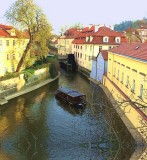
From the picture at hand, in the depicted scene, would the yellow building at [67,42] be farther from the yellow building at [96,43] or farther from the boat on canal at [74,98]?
the boat on canal at [74,98]

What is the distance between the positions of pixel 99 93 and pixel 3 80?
10.6 meters

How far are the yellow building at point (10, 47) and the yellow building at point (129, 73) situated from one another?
1260cm

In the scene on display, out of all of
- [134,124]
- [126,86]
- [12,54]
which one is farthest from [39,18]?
[134,124]

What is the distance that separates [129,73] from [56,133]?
8.10 m

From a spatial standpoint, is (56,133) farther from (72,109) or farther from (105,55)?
(105,55)

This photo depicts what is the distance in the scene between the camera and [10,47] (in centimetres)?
3578

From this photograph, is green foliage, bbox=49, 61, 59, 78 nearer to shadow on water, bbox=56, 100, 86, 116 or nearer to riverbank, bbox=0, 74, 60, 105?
riverbank, bbox=0, 74, 60, 105

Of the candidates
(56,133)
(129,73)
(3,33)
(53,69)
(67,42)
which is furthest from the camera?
(67,42)

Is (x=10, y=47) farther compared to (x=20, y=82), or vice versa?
(x=10, y=47)

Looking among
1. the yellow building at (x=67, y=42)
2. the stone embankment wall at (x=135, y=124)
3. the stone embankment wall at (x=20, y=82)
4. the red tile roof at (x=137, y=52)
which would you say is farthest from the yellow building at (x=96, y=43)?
the red tile roof at (x=137, y=52)

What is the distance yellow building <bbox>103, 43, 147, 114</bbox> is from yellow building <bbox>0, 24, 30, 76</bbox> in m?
12.6

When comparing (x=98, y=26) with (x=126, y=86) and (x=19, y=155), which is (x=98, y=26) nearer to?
(x=126, y=86)

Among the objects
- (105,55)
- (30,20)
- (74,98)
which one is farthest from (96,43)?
(74,98)

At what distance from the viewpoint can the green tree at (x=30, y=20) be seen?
34.2m
